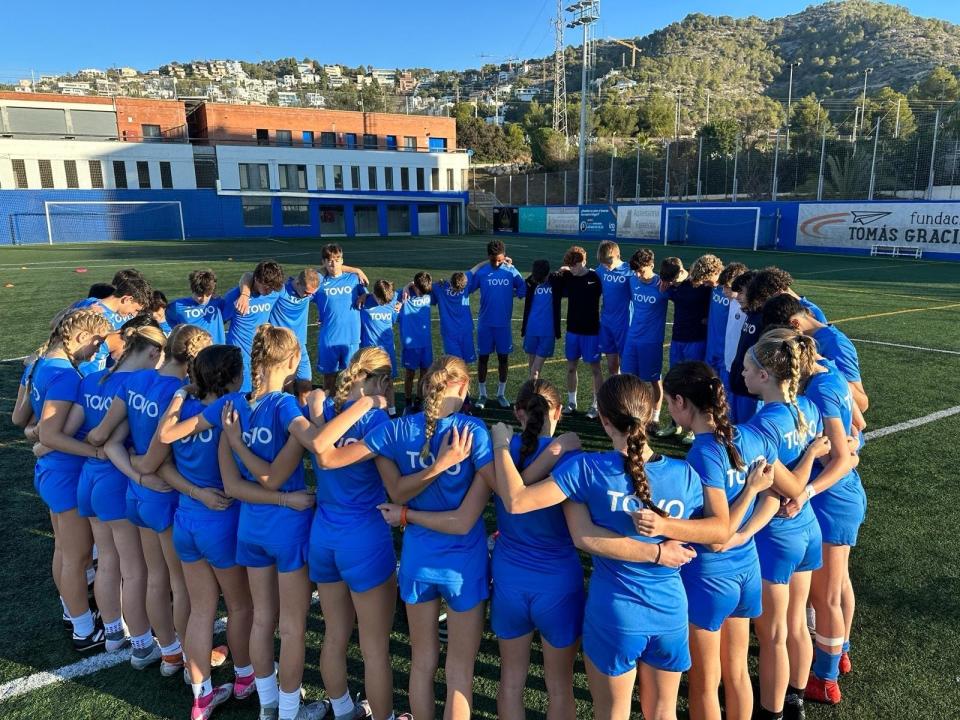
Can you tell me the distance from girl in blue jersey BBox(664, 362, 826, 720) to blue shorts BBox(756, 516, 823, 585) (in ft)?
0.66

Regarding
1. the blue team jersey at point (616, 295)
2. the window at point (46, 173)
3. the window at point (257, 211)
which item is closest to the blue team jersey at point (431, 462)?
the blue team jersey at point (616, 295)

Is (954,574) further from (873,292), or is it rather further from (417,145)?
(417,145)

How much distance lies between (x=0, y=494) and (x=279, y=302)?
126 inches

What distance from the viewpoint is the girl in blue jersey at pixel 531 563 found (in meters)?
2.69

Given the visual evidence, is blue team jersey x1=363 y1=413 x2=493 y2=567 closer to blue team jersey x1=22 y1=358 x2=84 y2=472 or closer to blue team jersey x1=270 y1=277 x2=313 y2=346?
blue team jersey x1=22 y1=358 x2=84 y2=472

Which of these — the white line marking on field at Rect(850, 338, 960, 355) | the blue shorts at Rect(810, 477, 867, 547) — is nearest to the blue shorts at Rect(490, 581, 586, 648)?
the blue shorts at Rect(810, 477, 867, 547)

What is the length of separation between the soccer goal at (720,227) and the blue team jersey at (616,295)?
2773 centimetres

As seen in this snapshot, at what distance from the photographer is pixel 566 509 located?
260cm

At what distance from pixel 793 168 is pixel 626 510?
3664 cm

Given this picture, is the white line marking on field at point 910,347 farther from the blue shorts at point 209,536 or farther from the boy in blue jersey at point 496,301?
the blue shorts at point 209,536

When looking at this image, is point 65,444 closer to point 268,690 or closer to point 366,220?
point 268,690

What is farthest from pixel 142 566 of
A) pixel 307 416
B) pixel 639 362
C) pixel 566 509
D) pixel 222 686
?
pixel 639 362

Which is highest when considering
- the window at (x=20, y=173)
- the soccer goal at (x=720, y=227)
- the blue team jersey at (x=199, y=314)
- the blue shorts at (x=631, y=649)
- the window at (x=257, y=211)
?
the window at (x=20, y=173)

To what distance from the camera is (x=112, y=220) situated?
45062 mm
